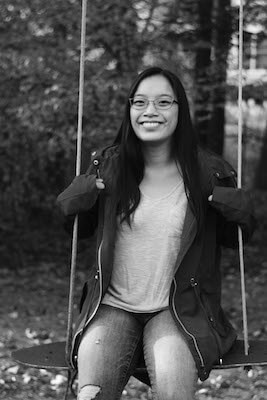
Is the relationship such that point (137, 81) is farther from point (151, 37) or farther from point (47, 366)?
point (151, 37)

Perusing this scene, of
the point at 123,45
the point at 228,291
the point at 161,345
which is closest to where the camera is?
the point at 161,345

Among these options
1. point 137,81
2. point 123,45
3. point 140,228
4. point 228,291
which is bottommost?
point 228,291

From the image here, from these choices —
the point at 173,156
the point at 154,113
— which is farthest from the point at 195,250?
the point at 154,113

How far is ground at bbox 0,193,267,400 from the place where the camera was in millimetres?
5320

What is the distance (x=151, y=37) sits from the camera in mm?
7566

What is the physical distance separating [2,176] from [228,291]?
2195mm

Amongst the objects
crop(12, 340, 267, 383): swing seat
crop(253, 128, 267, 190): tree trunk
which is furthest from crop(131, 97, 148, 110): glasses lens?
crop(253, 128, 267, 190): tree trunk

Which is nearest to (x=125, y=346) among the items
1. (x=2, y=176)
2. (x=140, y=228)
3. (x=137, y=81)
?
(x=140, y=228)

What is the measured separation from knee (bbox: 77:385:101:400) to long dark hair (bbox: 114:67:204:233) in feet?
2.09

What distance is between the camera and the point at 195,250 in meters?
3.67

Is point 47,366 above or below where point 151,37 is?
below

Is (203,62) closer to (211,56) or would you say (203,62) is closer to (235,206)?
(211,56)

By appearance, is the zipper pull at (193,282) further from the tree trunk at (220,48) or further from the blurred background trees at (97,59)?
the tree trunk at (220,48)

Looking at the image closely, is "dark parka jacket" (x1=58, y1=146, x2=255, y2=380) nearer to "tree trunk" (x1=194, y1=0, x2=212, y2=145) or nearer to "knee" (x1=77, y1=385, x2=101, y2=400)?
"knee" (x1=77, y1=385, x2=101, y2=400)
